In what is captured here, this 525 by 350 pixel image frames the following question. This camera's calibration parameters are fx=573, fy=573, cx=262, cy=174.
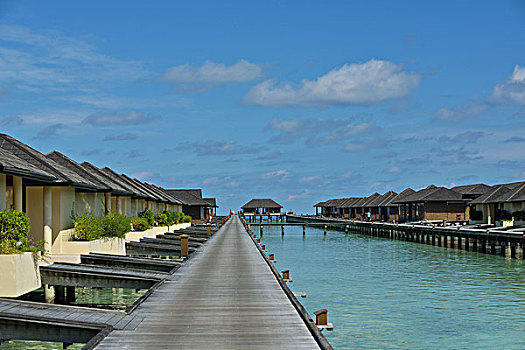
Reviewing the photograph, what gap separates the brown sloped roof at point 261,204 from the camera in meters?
104

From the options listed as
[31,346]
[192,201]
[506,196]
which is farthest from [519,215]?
[192,201]

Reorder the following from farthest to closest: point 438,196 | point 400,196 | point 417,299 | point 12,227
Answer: point 400,196 < point 438,196 < point 417,299 < point 12,227

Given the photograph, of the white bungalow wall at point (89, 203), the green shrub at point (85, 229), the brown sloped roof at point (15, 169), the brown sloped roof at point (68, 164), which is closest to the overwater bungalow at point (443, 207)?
the white bungalow wall at point (89, 203)

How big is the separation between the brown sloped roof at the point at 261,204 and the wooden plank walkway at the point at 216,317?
286 feet

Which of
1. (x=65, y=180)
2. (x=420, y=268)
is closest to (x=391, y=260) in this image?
(x=420, y=268)

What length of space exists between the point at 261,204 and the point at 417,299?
3349 inches

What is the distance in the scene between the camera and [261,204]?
10562cm

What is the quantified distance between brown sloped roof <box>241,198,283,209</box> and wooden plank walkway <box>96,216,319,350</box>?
8719cm

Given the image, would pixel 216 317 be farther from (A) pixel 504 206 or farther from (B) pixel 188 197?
(B) pixel 188 197

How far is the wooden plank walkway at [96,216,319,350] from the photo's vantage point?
8805 mm

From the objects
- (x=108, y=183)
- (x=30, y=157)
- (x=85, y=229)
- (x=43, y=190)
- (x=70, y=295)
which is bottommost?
(x=70, y=295)

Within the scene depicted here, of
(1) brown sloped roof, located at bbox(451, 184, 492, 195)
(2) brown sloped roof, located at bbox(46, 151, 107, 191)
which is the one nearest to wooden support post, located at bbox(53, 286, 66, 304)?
(2) brown sloped roof, located at bbox(46, 151, 107, 191)

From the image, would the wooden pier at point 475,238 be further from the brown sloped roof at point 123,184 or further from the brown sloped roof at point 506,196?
the brown sloped roof at point 123,184

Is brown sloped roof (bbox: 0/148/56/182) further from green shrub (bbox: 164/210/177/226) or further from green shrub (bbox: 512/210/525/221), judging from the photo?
green shrub (bbox: 512/210/525/221)
